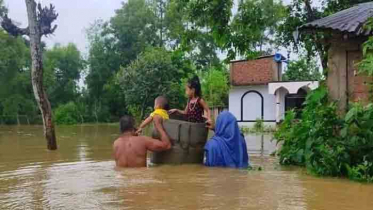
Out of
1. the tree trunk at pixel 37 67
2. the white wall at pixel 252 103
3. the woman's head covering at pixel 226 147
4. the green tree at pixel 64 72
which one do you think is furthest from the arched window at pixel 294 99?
the green tree at pixel 64 72

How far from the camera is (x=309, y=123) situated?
832cm

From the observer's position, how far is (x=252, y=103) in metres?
32.4

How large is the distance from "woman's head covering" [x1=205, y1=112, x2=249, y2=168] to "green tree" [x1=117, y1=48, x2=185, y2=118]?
26.6m

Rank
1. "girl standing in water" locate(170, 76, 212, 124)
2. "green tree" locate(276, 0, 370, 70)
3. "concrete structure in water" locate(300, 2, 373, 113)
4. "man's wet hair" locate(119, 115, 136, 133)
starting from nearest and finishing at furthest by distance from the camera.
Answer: "man's wet hair" locate(119, 115, 136, 133)
"girl standing in water" locate(170, 76, 212, 124)
"concrete structure in water" locate(300, 2, 373, 113)
"green tree" locate(276, 0, 370, 70)

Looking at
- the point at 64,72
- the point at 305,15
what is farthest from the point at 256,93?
the point at 64,72

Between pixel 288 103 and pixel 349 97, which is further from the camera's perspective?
pixel 288 103

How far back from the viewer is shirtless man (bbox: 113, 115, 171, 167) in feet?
27.1

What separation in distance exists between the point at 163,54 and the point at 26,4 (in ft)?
80.9

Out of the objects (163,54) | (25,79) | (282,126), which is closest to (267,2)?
(163,54)

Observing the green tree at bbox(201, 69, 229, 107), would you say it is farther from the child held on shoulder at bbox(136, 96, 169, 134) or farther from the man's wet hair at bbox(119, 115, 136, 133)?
the man's wet hair at bbox(119, 115, 136, 133)

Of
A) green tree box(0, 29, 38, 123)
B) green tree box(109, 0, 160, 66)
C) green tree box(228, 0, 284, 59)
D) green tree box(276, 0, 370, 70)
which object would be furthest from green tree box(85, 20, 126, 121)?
green tree box(228, 0, 284, 59)

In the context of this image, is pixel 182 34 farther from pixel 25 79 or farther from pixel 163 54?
pixel 25 79

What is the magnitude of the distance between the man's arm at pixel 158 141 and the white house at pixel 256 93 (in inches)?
896

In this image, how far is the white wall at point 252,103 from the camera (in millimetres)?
31828
